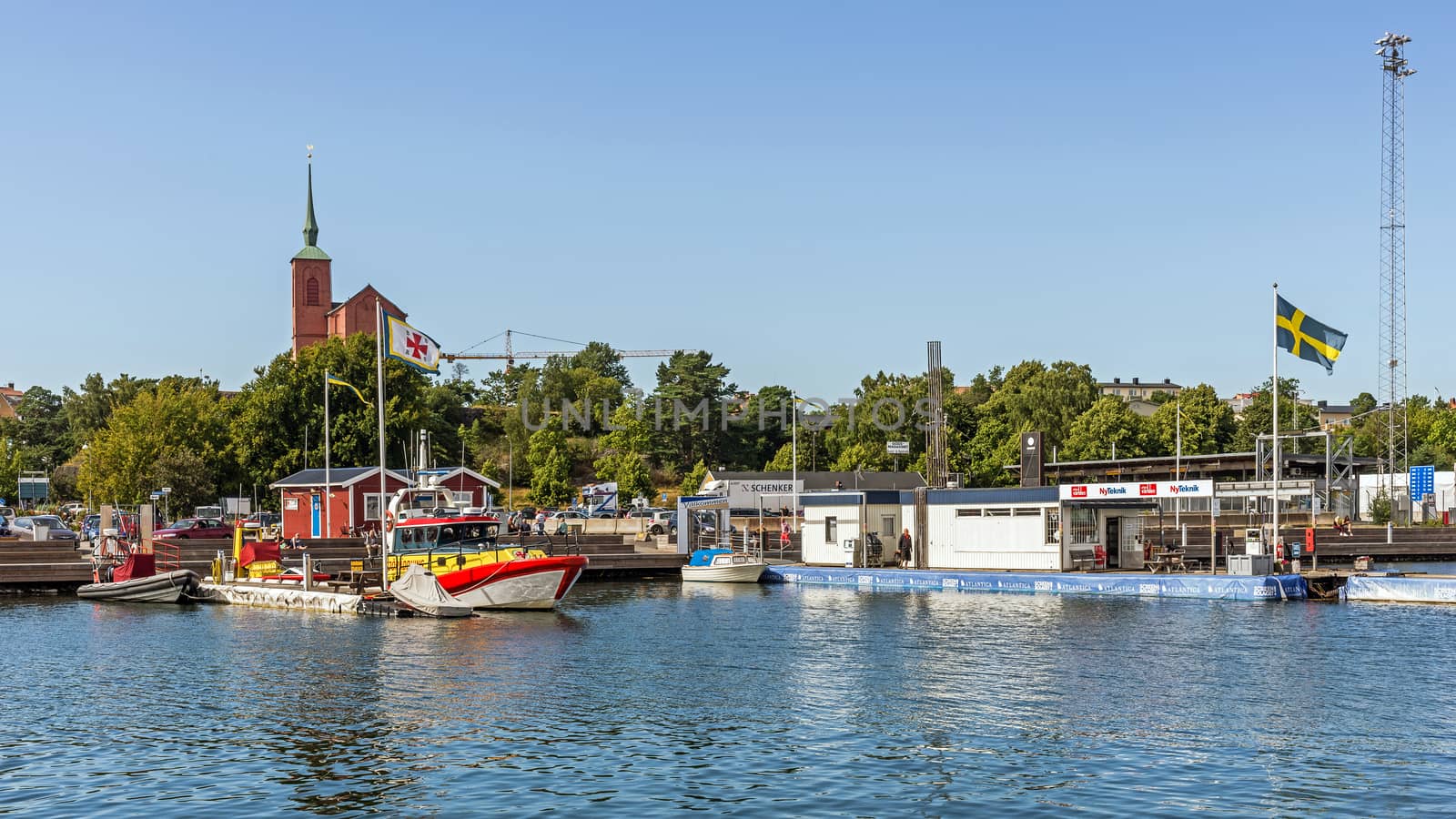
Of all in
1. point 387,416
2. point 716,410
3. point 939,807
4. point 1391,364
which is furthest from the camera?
point 716,410

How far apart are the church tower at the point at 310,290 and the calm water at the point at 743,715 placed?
149187 millimetres

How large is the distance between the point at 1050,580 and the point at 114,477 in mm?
84197

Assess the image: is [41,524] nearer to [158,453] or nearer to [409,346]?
[158,453]

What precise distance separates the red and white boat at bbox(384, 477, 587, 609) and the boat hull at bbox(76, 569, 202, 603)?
8.81 meters

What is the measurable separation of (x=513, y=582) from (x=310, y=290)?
498 ft

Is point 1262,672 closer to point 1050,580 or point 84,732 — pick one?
point 1050,580

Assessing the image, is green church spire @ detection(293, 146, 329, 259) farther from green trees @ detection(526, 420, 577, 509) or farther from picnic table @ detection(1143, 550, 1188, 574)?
picnic table @ detection(1143, 550, 1188, 574)

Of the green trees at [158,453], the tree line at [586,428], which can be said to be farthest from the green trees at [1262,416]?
the green trees at [158,453]

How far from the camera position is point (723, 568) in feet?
210

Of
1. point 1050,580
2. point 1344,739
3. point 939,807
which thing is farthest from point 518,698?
point 1050,580

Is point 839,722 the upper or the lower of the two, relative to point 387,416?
lower

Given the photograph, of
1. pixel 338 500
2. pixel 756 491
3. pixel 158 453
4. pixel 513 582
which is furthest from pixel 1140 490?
pixel 158 453

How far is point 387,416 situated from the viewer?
117m

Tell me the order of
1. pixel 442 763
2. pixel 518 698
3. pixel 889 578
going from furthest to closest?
pixel 889 578 < pixel 518 698 < pixel 442 763
